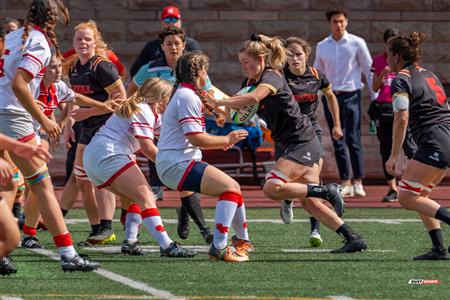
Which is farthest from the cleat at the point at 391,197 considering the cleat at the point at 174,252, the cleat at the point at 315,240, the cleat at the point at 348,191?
the cleat at the point at 174,252

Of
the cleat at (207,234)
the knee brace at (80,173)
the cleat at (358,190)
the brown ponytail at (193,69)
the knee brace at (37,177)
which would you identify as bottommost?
the cleat at (358,190)

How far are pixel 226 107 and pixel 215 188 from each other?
81 cm

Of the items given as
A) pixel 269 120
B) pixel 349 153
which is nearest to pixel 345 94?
pixel 349 153

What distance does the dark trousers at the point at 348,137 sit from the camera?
1753 centimetres

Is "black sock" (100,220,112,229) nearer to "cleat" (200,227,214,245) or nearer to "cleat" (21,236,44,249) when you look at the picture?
"cleat" (21,236,44,249)

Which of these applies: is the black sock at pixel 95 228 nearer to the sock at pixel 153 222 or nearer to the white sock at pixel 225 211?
the sock at pixel 153 222

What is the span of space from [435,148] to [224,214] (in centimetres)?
175

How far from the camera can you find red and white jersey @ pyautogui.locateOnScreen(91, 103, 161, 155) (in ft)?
36.2

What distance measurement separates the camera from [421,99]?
11.0 meters

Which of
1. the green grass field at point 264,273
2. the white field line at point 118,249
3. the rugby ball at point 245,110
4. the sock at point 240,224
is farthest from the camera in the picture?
the white field line at point 118,249

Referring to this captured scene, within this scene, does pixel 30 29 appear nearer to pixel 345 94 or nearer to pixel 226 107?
pixel 226 107

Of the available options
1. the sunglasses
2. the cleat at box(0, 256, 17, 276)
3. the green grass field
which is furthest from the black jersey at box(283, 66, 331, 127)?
the sunglasses

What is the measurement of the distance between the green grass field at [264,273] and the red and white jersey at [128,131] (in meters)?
0.89

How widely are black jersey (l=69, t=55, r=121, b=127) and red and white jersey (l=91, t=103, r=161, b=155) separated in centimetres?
126
